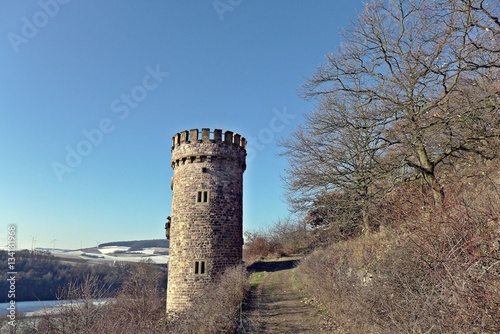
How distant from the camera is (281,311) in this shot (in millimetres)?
12266

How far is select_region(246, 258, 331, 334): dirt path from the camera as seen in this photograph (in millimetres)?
9828

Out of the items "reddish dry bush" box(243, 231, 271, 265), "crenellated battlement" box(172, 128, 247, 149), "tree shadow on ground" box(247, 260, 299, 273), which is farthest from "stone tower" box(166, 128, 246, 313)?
"reddish dry bush" box(243, 231, 271, 265)

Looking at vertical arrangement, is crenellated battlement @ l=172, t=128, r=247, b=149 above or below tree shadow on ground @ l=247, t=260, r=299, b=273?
above

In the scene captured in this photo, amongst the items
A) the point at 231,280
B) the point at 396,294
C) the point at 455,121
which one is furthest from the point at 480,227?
the point at 231,280

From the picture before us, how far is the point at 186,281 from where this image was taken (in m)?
16.5

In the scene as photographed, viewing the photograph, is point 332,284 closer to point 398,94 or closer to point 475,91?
point 398,94

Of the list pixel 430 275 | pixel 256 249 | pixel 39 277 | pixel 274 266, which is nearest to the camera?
pixel 430 275

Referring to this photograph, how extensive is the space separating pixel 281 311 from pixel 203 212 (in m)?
6.72

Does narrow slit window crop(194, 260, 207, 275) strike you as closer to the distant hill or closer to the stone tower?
the stone tower

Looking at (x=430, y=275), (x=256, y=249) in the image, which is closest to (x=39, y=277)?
(x=256, y=249)

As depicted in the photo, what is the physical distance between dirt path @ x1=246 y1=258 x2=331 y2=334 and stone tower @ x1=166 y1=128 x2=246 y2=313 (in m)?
2.73

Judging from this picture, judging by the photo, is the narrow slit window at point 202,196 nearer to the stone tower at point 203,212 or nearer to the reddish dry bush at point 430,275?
the stone tower at point 203,212

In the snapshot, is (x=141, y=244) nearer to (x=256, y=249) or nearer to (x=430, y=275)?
(x=256, y=249)

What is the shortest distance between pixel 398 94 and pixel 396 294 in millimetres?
6804
